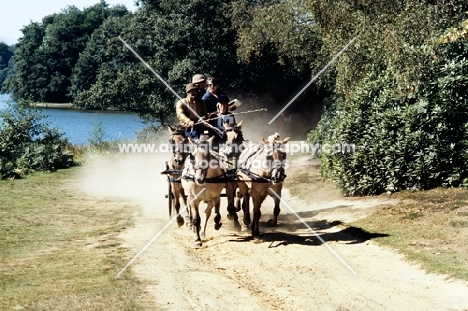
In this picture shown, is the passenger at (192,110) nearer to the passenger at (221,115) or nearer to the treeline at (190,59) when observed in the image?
the passenger at (221,115)

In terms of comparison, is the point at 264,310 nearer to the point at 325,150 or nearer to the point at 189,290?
the point at 189,290

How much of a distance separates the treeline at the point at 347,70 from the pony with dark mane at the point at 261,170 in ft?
17.5

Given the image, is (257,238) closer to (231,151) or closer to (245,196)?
(245,196)

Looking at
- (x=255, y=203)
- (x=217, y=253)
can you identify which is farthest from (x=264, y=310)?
(x=255, y=203)

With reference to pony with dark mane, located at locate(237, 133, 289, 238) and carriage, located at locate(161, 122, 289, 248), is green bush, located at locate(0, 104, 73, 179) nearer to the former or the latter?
carriage, located at locate(161, 122, 289, 248)

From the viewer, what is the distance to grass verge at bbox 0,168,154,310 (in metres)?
10.1

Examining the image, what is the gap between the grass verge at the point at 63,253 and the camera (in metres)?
10.1

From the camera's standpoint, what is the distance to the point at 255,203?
570 inches

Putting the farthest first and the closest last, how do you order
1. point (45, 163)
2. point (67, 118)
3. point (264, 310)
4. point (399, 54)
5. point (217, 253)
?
point (67, 118), point (45, 163), point (399, 54), point (217, 253), point (264, 310)

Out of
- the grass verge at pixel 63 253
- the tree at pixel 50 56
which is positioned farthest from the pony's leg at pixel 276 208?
the tree at pixel 50 56

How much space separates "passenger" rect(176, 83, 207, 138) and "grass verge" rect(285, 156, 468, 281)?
4.71 metres

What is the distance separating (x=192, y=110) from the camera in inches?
626

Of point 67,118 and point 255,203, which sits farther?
point 67,118

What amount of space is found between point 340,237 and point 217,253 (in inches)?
129
